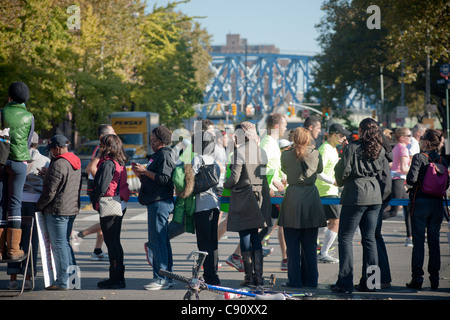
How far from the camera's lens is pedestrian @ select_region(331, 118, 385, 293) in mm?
7500

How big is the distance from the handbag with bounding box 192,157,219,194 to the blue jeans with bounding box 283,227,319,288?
1101mm

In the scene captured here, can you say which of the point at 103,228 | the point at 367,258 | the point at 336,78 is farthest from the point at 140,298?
the point at 336,78

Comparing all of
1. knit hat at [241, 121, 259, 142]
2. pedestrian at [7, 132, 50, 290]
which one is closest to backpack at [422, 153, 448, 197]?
knit hat at [241, 121, 259, 142]

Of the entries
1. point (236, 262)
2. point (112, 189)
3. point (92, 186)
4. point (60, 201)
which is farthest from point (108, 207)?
point (236, 262)

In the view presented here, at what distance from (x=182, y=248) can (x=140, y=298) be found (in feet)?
12.0

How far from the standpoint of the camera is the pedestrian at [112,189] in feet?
25.2

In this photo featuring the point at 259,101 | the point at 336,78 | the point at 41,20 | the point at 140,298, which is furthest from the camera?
the point at 259,101

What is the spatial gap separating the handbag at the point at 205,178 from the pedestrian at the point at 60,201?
1456 mm

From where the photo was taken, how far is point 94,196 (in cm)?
770

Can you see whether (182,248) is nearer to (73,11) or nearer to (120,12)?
(73,11)

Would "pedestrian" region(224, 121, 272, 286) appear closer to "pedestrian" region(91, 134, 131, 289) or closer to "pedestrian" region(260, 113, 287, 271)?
"pedestrian" region(260, 113, 287, 271)

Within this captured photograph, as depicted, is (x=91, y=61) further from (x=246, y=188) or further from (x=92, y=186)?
(x=246, y=188)

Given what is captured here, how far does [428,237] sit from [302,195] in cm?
161

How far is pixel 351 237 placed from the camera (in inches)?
299
